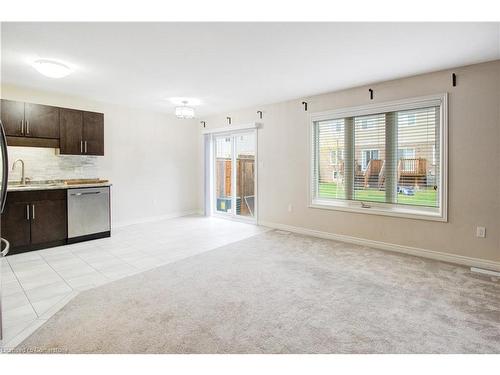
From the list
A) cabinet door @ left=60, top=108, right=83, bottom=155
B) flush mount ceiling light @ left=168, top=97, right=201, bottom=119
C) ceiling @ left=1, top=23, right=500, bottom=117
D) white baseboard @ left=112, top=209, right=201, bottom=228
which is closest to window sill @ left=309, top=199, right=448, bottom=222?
ceiling @ left=1, top=23, right=500, bottom=117

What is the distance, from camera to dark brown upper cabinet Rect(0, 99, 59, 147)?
400 centimetres

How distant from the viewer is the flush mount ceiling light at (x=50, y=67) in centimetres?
320

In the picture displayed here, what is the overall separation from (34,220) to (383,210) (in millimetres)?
5175

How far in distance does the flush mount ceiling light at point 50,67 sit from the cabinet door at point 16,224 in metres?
1.89

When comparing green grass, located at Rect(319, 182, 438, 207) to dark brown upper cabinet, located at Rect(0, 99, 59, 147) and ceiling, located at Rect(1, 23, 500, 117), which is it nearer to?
ceiling, located at Rect(1, 23, 500, 117)

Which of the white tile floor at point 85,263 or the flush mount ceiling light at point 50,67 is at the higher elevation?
the flush mount ceiling light at point 50,67

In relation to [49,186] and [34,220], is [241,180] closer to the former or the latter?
[49,186]

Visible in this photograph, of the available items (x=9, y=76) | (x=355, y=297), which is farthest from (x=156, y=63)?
(x=355, y=297)

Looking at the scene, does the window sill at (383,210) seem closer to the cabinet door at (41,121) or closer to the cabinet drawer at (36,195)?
the cabinet drawer at (36,195)

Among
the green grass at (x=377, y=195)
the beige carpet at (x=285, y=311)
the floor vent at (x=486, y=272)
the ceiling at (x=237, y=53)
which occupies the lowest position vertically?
the beige carpet at (x=285, y=311)

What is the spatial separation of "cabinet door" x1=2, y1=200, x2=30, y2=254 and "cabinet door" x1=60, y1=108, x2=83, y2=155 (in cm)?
114

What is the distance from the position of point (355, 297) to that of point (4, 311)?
3.12 m

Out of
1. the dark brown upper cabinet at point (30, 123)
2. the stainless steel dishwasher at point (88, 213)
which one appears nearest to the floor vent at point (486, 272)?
the stainless steel dishwasher at point (88, 213)

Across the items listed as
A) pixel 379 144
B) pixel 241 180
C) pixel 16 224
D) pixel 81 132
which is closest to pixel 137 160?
pixel 81 132
